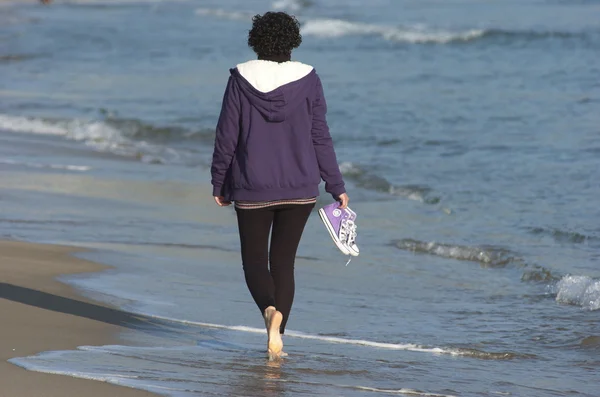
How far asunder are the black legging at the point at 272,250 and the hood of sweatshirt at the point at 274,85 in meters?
0.44

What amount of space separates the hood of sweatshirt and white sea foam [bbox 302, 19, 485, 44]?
70.1ft

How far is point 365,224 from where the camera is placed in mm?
9039

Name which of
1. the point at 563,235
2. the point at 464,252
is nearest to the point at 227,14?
the point at 563,235

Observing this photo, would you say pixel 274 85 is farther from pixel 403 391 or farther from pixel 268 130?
pixel 403 391

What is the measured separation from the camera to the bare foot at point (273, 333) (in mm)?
4926

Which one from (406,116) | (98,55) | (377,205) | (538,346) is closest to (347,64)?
(98,55)

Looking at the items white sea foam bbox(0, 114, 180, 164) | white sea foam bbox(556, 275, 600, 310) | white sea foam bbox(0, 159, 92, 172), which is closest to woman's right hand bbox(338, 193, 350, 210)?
white sea foam bbox(556, 275, 600, 310)

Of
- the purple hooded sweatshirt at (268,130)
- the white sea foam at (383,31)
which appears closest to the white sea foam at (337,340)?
the purple hooded sweatshirt at (268,130)

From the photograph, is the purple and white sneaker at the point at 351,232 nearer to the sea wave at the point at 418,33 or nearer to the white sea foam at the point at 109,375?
the white sea foam at the point at 109,375

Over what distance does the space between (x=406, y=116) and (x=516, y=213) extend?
18.1 feet

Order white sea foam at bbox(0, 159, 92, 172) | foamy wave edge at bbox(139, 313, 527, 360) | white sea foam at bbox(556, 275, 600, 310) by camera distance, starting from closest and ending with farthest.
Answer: foamy wave edge at bbox(139, 313, 527, 360), white sea foam at bbox(556, 275, 600, 310), white sea foam at bbox(0, 159, 92, 172)

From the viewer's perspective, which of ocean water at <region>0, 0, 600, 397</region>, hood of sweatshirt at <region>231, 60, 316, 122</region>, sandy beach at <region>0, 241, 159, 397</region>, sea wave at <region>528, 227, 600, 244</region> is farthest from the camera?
sea wave at <region>528, 227, 600, 244</region>

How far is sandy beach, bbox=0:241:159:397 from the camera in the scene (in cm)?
420

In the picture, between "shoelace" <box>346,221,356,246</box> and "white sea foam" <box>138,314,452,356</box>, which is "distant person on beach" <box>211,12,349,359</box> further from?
"white sea foam" <box>138,314,452,356</box>
